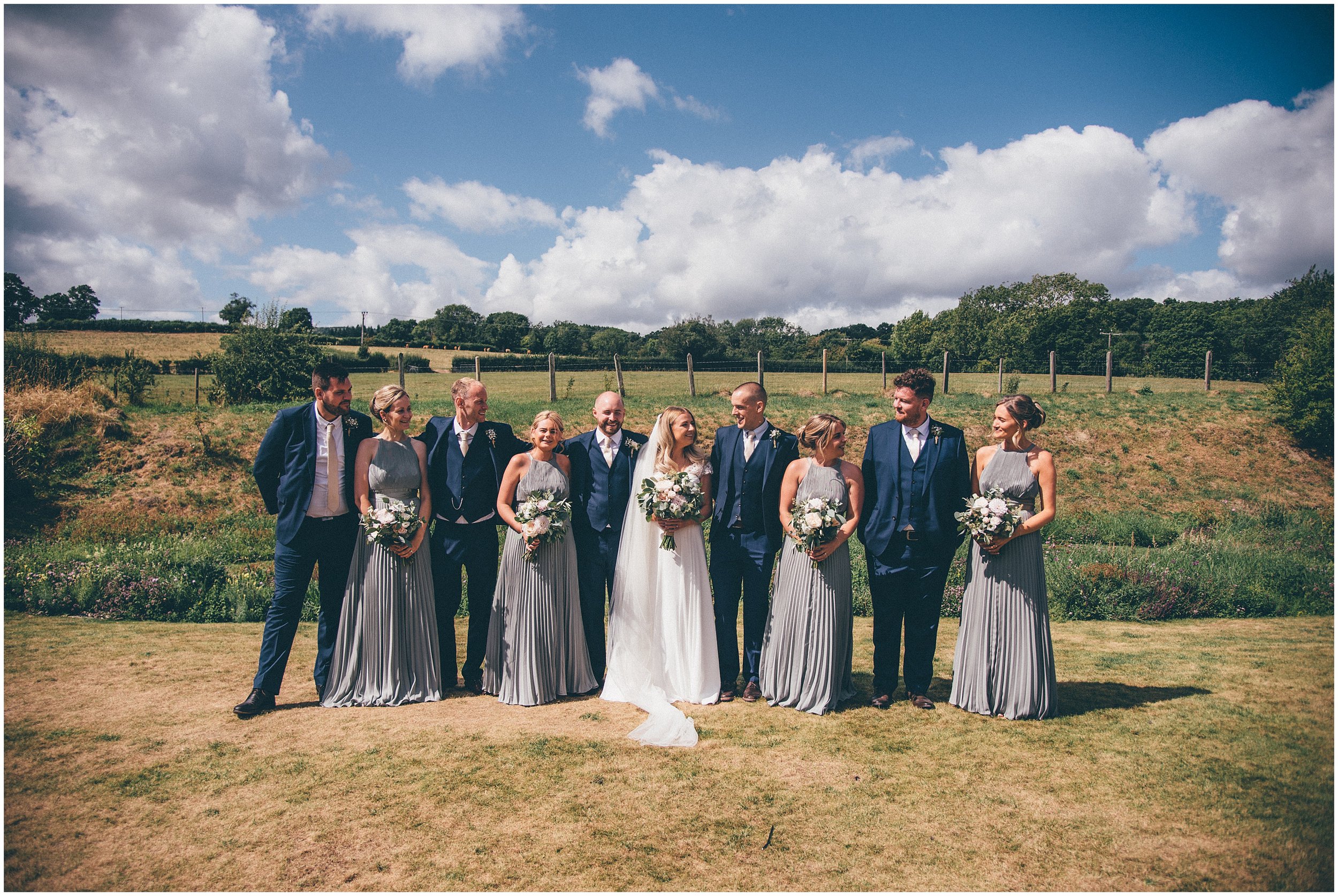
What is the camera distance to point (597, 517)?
18.2 ft

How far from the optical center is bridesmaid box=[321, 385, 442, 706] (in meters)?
5.16

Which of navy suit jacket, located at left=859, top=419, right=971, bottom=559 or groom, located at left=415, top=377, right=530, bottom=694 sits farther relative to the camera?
groom, located at left=415, top=377, right=530, bottom=694

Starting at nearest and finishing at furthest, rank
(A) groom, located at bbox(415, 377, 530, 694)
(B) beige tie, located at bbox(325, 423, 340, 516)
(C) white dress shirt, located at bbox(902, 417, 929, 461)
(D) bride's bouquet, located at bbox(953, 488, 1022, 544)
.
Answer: (D) bride's bouquet, located at bbox(953, 488, 1022, 544) < (C) white dress shirt, located at bbox(902, 417, 929, 461) < (B) beige tie, located at bbox(325, 423, 340, 516) < (A) groom, located at bbox(415, 377, 530, 694)

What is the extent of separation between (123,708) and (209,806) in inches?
74.8

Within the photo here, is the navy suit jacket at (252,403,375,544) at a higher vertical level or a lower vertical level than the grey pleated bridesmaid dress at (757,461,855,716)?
higher

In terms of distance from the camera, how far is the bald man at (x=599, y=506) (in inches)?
219

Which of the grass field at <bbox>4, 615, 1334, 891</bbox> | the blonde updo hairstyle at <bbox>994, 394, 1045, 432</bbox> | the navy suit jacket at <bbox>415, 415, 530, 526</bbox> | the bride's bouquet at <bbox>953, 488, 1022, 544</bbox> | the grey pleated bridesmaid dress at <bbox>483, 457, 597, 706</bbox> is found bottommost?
the grass field at <bbox>4, 615, 1334, 891</bbox>

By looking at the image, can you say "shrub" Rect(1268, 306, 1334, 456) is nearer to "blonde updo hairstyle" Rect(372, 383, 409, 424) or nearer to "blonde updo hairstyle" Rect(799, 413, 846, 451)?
"blonde updo hairstyle" Rect(799, 413, 846, 451)

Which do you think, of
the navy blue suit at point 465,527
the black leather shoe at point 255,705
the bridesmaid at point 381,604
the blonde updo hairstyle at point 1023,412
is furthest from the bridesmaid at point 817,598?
the black leather shoe at point 255,705

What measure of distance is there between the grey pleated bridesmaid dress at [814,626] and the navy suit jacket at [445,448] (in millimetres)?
2322

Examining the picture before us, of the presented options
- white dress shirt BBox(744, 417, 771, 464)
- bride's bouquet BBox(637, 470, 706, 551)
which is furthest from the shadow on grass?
bride's bouquet BBox(637, 470, 706, 551)

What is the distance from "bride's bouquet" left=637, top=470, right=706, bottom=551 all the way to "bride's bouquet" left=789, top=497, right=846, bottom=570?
2.43 feet

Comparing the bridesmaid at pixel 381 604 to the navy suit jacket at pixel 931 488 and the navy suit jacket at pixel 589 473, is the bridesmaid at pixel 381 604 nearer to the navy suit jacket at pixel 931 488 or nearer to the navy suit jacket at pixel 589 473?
the navy suit jacket at pixel 589 473

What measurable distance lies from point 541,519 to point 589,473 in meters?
0.68
